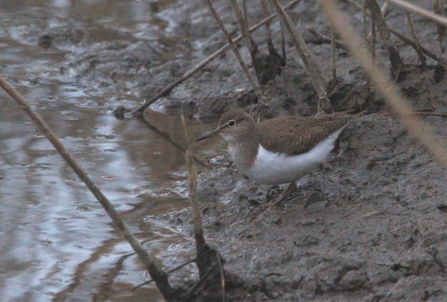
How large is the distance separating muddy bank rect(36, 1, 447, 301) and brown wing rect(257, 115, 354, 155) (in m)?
0.39

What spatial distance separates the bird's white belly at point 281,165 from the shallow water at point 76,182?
0.80 meters

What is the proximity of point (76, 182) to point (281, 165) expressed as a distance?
2.21m

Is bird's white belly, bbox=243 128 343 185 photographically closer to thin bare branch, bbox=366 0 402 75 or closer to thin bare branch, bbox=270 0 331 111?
thin bare branch, bbox=270 0 331 111

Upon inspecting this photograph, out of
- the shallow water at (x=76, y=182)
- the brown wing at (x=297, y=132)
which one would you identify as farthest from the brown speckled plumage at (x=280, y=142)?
the shallow water at (x=76, y=182)

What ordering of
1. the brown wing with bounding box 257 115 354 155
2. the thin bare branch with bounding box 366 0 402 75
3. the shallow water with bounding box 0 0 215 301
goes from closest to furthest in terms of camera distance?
the shallow water with bounding box 0 0 215 301 → the brown wing with bounding box 257 115 354 155 → the thin bare branch with bounding box 366 0 402 75

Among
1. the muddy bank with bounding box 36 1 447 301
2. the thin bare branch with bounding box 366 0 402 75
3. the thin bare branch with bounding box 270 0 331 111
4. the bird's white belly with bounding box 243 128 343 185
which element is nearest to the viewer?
the muddy bank with bounding box 36 1 447 301

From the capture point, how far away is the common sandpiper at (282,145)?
5.64m

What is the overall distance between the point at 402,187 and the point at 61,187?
3091 millimetres

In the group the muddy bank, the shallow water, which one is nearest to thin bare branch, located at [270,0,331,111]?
the muddy bank

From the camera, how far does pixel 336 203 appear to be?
5.64 metres

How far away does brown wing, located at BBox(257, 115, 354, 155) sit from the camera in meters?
5.74

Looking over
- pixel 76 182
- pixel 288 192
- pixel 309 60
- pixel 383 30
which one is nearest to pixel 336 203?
pixel 288 192

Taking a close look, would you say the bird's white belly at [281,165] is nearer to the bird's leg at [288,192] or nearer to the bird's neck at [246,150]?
the bird's neck at [246,150]

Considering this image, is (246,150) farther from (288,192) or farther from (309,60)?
(309,60)
